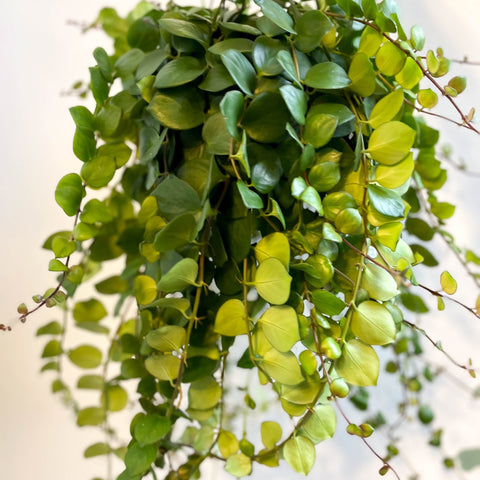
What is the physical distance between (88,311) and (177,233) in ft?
1.08

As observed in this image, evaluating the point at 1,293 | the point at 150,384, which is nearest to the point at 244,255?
the point at 150,384

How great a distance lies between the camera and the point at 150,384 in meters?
0.58

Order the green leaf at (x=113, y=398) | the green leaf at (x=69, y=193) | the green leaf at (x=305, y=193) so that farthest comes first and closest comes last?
the green leaf at (x=113, y=398)
the green leaf at (x=69, y=193)
the green leaf at (x=305, y=193)

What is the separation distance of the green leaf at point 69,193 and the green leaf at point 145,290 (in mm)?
94

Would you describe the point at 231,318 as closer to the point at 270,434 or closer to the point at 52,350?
the point at 270,434

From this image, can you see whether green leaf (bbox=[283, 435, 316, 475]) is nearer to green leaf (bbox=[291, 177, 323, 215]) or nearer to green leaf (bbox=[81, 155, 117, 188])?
green leaf (bbox=[291, 177, 323, 215])

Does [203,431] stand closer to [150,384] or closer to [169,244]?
[150,384]

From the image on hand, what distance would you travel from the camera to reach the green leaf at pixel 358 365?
0.43 meters

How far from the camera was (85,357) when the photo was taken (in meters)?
0.73

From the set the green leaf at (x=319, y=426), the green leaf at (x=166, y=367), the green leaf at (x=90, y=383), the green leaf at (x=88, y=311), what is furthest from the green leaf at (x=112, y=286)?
the green leaf at (x=319, y=426)

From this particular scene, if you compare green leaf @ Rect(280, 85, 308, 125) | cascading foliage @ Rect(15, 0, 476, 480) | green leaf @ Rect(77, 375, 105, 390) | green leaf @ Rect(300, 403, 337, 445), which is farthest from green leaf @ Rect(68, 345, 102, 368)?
green leaf @ Rect(280, 85, 308, 125)

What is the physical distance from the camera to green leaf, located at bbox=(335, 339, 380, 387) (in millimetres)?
429

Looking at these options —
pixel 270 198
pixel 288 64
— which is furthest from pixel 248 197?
pixel 288 64

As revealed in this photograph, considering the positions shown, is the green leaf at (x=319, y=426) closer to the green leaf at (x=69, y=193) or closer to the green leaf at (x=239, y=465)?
the green leaf at (x=239, y=465)
